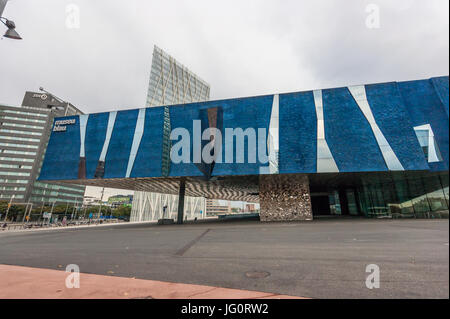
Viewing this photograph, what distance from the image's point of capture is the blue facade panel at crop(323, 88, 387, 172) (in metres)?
21.0

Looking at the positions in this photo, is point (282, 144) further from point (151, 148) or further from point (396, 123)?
point (151, 148)

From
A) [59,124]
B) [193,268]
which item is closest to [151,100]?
[59,124]

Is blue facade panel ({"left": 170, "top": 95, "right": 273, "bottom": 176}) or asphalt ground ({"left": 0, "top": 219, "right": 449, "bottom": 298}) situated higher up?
blue facade panel ({"left": 170, "top": 95, "right": 273, "bottom": 176})

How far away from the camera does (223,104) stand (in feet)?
84.1

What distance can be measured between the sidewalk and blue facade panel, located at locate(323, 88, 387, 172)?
21029 mm

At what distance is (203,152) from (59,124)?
22.5 meters

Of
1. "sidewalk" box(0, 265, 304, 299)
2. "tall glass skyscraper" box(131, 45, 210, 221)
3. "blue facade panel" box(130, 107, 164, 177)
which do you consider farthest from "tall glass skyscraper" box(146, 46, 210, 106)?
"sidewalk" box(0, 265, 304, 299)

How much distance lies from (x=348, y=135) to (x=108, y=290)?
936 inches

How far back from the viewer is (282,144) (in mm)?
22875

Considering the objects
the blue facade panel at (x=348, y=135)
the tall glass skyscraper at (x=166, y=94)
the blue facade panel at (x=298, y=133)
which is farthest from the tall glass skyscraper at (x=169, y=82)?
the blue facade panel at (x=348, y=135)
